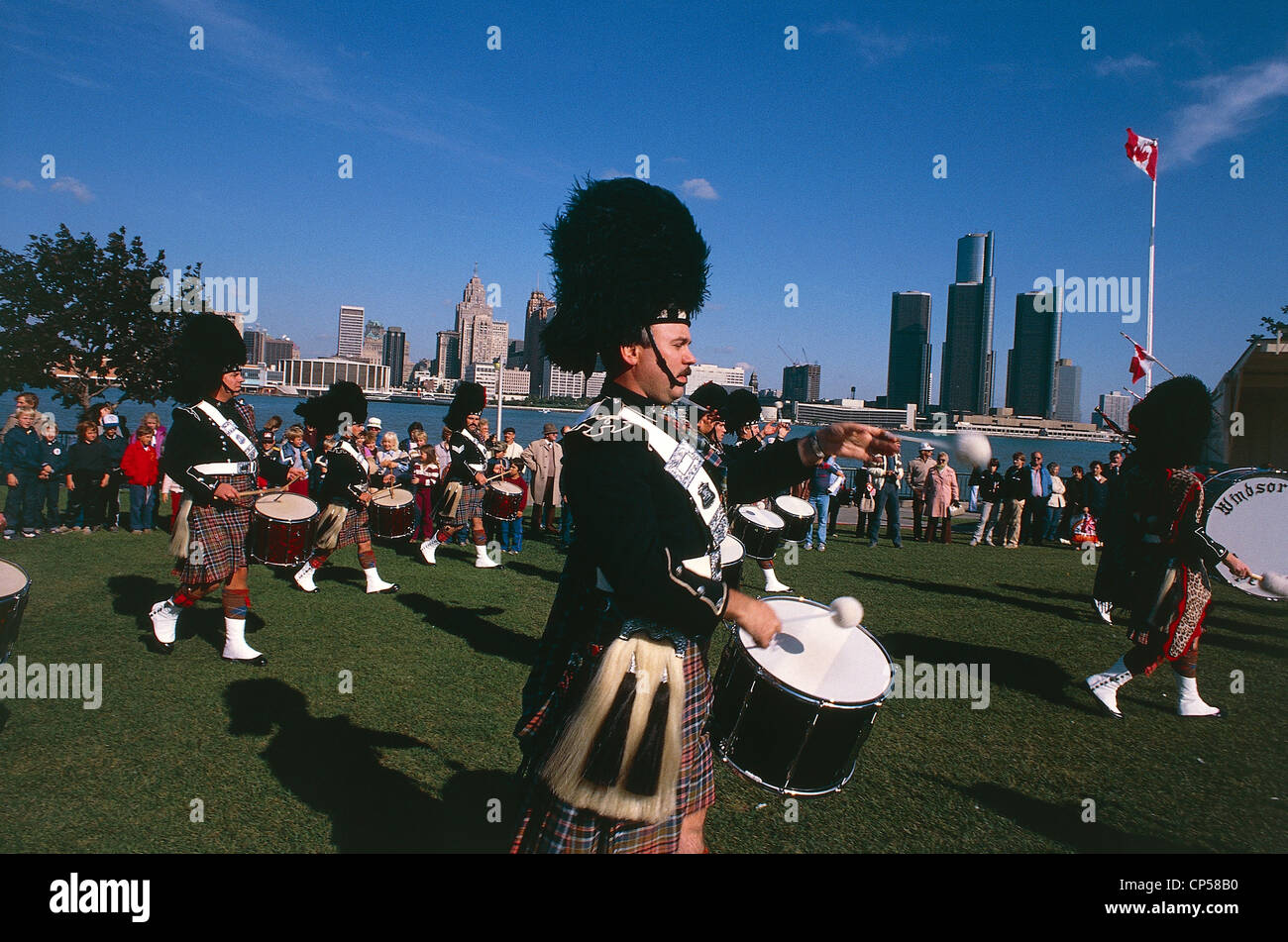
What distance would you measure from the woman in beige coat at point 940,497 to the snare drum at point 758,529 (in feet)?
24.4

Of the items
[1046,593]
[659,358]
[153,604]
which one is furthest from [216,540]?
[1046,593]

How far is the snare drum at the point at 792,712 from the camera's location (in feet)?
7.93

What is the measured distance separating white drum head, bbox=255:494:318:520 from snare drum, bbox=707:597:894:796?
482 cm

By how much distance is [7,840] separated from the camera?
3.10 meters

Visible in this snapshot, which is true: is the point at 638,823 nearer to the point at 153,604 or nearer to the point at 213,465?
the point at 213,465

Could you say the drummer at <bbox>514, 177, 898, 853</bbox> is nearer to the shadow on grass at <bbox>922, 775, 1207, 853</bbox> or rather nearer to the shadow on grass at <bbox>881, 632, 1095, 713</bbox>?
the shadow on grass at <bbox>922, 775, 1207, 853</bbox>

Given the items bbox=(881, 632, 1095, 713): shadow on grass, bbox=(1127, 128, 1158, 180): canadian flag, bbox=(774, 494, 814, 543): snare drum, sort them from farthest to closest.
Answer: bbox=(1127, 128, 1158, 180): canadian flag, bbox=(774, 494, 814, 543): snare drum, bbox=(881, 632, 1095, 713): shadow on grass

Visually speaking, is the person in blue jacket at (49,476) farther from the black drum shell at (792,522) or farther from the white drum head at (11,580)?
the black drum shell at (792,522)

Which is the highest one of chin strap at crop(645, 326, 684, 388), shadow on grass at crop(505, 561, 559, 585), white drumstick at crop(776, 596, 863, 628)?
chin strap at crop(645, 326, 684, 388)

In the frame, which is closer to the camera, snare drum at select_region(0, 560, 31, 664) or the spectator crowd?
snare drum at select_region(0, 560, 31, 664)

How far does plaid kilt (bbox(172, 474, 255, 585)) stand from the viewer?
17.6 ft

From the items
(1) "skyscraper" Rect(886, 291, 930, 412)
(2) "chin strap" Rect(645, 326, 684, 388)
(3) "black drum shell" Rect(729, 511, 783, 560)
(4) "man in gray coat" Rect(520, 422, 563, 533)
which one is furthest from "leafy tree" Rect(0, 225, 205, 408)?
(1) "skyscraper" Rect(886, 291, 930, 412)
